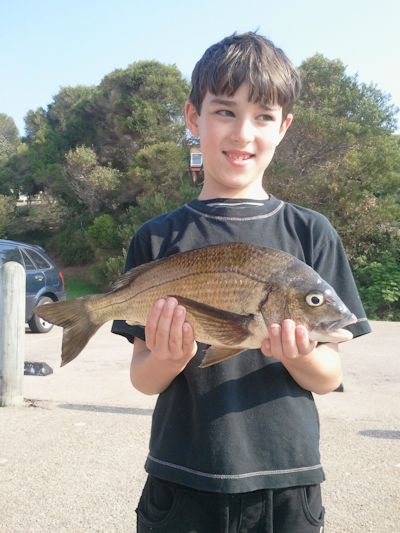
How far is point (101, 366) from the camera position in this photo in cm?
752

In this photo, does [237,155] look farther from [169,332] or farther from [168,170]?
[168,170]

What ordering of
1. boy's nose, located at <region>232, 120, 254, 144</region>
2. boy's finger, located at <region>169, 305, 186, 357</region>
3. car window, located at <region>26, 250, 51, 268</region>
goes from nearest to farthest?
boy's finger, located at <region>169, 305, 186, 357</region> → boy's nose, located at <region>232, 120, 254, 144</region> → car window, located at <region>26, 250, 51, 268</region>

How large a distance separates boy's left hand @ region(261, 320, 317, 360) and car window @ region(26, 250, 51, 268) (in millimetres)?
9812

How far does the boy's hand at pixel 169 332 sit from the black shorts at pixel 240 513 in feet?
1.55

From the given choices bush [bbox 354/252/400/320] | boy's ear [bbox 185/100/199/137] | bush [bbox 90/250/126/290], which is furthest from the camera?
bush [bbox 90/250/126/290]

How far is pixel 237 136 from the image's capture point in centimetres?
187

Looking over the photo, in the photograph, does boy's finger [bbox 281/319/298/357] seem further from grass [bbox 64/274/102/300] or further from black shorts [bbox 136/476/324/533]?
grass [bbox 64/274/102/300]

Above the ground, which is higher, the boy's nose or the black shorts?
the boy's nose

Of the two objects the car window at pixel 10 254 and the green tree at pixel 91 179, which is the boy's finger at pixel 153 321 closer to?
the car window at pixel 10 254

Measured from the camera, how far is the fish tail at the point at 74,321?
1.88 meters

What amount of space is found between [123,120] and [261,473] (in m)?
22.9

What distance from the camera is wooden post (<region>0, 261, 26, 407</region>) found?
5.50 meters

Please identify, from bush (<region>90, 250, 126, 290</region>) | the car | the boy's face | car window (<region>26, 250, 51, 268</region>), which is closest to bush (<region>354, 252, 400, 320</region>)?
bush (<region>90, 250, 126, 290</region>)

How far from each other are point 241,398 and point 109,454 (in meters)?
2.87
